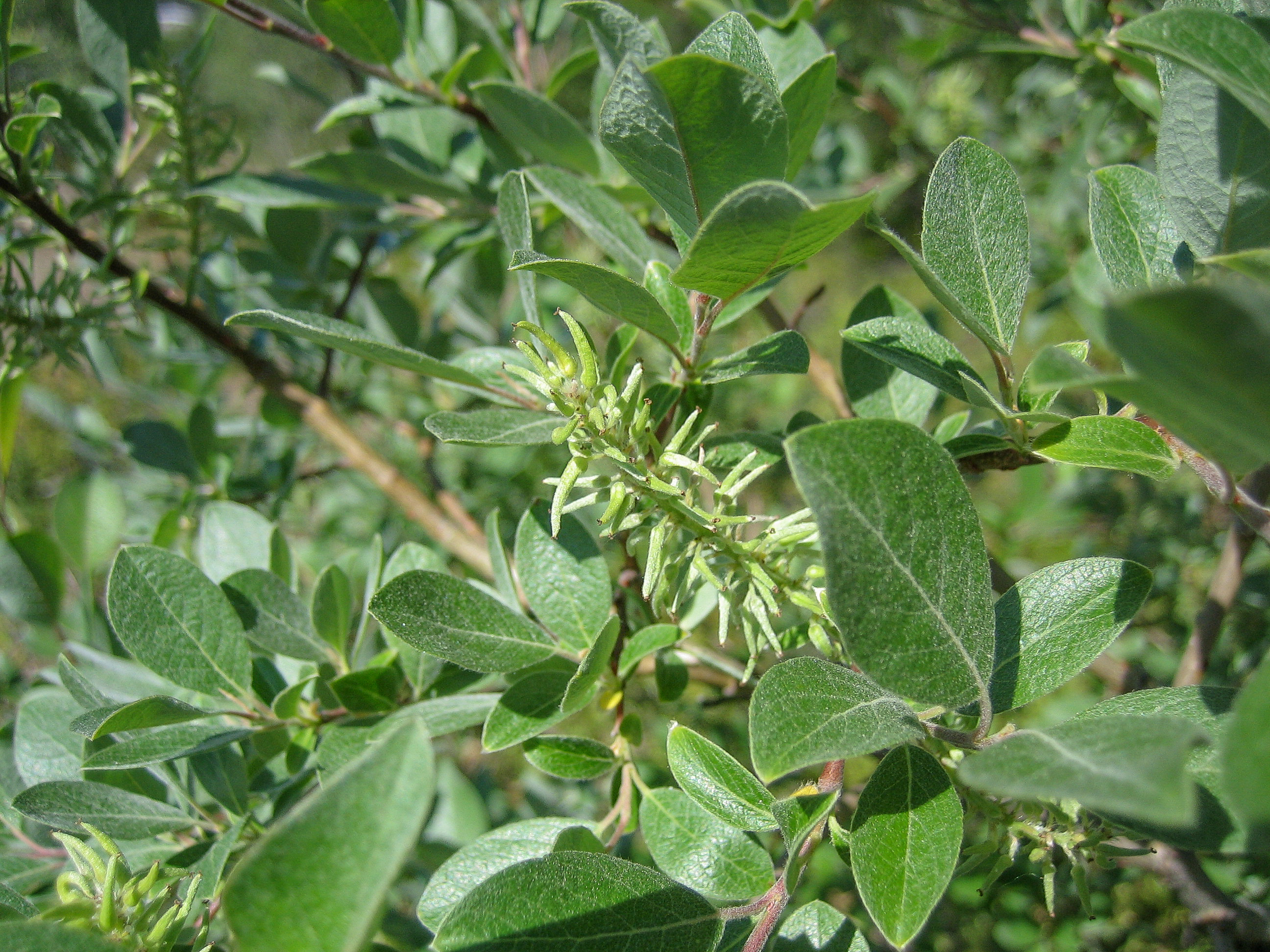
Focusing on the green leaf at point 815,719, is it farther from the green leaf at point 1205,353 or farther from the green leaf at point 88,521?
the green leaf at point 88,521

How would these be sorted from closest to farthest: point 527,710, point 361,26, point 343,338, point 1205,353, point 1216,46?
point 1205,353 < point 1216,46 < point 343,338 < point 527,710 < point 361,26

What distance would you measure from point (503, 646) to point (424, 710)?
108mm

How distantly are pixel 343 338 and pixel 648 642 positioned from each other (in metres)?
0.29

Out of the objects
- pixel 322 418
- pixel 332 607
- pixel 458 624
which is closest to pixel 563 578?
pixel 458 624

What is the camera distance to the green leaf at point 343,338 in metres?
0.48

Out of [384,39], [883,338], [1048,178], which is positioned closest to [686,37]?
[1048,178]

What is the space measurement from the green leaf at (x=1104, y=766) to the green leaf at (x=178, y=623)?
0.56m

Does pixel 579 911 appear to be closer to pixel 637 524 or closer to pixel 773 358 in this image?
pixel 637 524

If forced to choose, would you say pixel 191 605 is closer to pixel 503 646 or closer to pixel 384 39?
pixel 503 646

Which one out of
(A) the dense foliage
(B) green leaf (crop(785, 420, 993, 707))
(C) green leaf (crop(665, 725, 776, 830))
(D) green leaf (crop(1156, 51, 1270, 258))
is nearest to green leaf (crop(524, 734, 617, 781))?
(A) the dense foliage

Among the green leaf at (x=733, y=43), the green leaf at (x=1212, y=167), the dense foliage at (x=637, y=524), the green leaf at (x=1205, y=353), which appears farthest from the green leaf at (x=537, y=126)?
the green leaf at (x=1205, y=353)

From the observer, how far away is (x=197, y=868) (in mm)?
640

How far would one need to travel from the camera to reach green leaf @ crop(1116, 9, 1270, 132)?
372 mm

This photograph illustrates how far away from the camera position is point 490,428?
0.53 m
